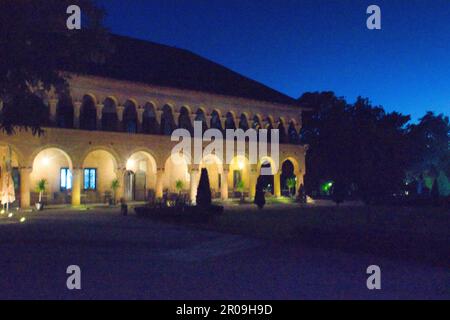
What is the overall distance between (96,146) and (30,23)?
1589 centimetres

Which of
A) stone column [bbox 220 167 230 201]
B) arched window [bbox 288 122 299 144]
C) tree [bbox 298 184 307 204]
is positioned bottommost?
tree [bbox 298 184 307 204]

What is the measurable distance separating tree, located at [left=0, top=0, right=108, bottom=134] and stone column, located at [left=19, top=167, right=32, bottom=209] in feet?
34.7

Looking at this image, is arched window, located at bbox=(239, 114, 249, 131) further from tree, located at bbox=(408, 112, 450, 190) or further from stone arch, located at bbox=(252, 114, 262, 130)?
tree, located at bbox=(408, 112, 450, 190)

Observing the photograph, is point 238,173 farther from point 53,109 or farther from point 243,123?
point 53,109

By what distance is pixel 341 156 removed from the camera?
122 ft

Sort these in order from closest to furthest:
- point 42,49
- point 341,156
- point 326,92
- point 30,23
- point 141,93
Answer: point 30,23 → point 42,49 → point 141,93 → point 341,156 → point 326,92

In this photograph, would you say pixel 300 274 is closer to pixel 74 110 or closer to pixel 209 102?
pixel 74 110

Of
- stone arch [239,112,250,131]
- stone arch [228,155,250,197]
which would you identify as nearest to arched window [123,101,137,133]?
stone arch [228,155,250,197]

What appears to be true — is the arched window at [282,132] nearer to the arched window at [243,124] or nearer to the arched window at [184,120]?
the arched window at [243,124]

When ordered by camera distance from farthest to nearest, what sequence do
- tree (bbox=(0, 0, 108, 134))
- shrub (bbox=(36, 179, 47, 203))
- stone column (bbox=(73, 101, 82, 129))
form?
stone column (bbox=(73, 101, 82, 129))
shrub (bbox=(36, 179, 47, 203))
tree (bbox=(0, 0, 108, 134))

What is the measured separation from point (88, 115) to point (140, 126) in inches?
141

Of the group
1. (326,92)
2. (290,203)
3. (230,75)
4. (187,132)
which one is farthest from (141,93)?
(326,92)

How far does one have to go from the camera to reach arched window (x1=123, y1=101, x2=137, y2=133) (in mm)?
32875

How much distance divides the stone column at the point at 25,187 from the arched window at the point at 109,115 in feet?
22.2
